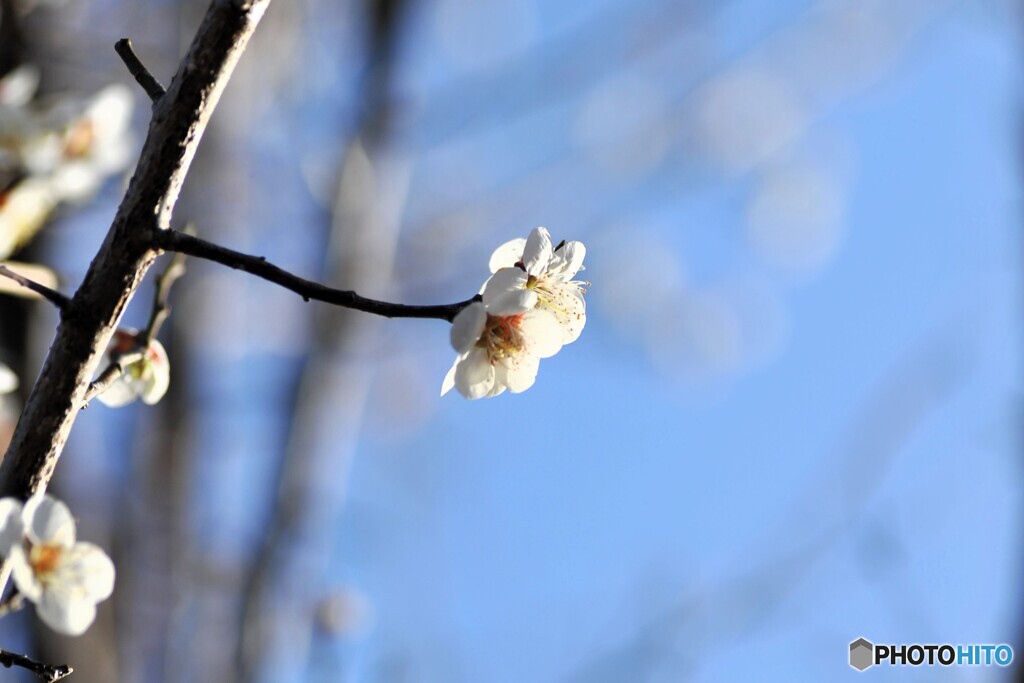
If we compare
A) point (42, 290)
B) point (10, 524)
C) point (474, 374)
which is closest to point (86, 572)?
point (10, 524)

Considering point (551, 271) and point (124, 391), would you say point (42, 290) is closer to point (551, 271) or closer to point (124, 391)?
point (124, 391)

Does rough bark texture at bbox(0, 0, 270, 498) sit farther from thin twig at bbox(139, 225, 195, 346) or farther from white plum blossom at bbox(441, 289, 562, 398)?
white plum blossom at bbox(441, 289, 562, 398)

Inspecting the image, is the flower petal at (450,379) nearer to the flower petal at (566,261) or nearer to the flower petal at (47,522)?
the flower petal at (566,261)

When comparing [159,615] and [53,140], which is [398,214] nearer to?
[159,615]

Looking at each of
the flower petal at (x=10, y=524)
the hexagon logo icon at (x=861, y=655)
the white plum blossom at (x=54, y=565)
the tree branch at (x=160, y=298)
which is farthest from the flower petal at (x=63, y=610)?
the hexagon logo icon at (x=861, y=655)

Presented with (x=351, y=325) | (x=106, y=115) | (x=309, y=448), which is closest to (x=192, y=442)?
(x=309, y=448)

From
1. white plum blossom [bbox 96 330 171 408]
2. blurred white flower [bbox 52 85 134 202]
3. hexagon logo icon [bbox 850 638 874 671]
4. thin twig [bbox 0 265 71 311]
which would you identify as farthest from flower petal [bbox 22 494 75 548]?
hexagon logo icon [bbox 850 638 874 671]

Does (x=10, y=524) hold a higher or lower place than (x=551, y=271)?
lower
